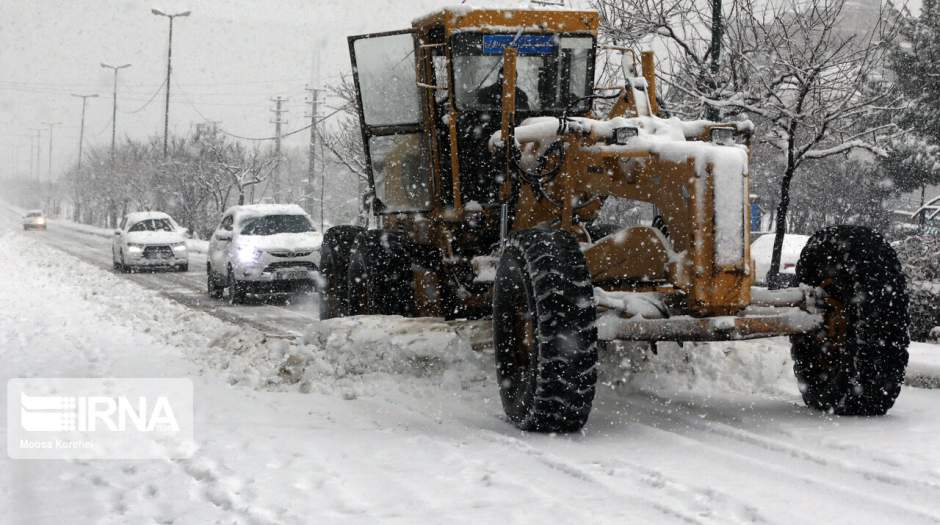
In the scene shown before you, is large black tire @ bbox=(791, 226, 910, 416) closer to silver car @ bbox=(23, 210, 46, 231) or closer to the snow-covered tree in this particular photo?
the snow-covered tree

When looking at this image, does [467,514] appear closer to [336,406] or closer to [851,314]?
[336,406]

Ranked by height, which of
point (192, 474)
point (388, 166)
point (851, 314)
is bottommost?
point (192, 474)

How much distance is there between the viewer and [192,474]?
5297mm

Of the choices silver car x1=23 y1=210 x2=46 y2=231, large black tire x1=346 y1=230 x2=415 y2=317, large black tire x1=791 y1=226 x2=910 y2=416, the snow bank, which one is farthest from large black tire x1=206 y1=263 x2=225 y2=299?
silver car x1=23 y1=210 x2=46 y2=231

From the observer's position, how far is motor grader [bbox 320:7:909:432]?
6.09 m

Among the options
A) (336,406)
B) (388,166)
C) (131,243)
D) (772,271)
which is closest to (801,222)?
(131,243)

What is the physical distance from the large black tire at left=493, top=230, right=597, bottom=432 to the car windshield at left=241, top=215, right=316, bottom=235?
478 inches

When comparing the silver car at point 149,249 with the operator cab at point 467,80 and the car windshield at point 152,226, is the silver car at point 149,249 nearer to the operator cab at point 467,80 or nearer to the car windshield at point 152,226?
the car windshield at point 152,226

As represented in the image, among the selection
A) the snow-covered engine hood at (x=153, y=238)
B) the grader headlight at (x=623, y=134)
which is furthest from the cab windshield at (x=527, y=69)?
the snow-covered engine hood at (x=153, y=238)

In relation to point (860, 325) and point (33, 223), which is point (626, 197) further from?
point (33, 223)

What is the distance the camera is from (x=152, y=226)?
93.2 feet

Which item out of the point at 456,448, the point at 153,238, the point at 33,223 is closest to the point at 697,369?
the point at 456,448

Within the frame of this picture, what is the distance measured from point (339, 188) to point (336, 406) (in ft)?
289

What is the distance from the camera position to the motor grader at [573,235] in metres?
6.09
